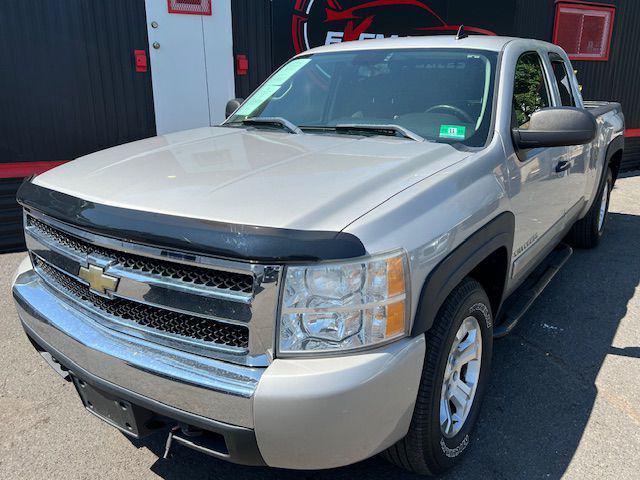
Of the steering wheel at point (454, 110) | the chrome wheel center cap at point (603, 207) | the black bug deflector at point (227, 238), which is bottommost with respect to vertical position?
the chrome wheel center cap at point (603, 207)

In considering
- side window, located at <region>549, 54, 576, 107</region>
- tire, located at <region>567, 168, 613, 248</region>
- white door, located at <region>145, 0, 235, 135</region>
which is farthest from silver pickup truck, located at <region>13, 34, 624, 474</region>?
white door, located at <region>145, 0, 235, 135</region>

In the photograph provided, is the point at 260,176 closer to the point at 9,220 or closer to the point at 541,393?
the point at 541,393

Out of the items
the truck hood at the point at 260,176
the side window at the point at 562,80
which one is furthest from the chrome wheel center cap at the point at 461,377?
the side window at the point at 562,80

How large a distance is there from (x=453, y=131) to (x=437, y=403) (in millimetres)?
1369

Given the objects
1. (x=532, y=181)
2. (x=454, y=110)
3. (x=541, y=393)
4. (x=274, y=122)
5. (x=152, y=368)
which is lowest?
(x=541, y=393)

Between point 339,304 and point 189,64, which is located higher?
point 189,64

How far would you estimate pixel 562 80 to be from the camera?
13.8ft

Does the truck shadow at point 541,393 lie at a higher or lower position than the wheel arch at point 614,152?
lower

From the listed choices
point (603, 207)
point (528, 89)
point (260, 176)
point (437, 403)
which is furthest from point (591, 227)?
point (260, 176)

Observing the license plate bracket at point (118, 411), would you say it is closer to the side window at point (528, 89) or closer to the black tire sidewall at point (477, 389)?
the black tire sidewall at point (477, 389)

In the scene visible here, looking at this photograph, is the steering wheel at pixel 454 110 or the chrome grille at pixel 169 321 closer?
the chrome grille at pixel 169 321

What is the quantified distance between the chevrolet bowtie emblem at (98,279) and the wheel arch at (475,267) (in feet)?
3.49

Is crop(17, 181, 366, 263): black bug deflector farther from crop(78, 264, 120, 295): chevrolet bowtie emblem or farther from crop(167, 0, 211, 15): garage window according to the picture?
crop(167, 0, 211, 15): garage window

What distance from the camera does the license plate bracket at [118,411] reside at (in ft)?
6.50
